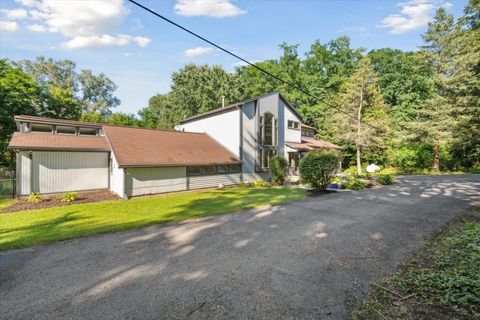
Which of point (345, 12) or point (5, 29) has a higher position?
point (345, 12)

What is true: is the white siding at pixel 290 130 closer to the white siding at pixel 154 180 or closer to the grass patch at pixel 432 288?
the white siding at pixel 154 180

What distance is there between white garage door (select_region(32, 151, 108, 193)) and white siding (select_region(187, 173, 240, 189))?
5.77 meters

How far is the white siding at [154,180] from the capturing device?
42.7ft

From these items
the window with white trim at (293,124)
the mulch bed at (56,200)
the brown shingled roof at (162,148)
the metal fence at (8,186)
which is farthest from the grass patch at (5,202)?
the window with white trim at (293,124)

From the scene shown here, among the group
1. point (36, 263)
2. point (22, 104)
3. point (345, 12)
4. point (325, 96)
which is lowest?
point (36, 263)

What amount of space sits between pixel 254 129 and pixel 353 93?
15.2 metres

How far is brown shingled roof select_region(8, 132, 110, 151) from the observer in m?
12.2

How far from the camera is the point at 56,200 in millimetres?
11539

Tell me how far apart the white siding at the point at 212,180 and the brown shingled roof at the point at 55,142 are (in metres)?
6.00

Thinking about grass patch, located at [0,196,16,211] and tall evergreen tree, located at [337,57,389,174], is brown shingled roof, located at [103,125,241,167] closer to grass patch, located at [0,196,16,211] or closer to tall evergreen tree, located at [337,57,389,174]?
grass patch, located at [0,196,16,211]

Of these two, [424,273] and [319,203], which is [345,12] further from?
[424,273]

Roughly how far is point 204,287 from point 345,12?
42.9ft

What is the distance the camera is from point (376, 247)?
5445 millimetres

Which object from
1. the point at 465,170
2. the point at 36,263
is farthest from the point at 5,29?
the point at 465,170
